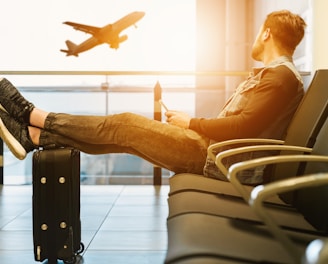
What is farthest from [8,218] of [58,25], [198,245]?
[58,25]

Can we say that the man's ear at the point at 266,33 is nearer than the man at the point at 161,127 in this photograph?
No

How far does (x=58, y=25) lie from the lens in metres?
8.90

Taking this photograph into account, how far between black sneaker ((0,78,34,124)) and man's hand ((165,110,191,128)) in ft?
2.13

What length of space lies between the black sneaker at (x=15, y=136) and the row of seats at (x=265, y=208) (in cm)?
74

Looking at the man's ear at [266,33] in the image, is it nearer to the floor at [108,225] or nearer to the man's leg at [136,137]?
the man's leg at [136,137]

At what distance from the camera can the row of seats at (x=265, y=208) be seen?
92cm

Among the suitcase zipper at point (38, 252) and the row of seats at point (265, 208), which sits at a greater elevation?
the row of seats at point (265, 208)

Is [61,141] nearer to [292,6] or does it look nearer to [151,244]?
[151,244]

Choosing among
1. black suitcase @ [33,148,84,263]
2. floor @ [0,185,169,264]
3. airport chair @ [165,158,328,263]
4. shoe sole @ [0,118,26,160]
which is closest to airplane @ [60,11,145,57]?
floor @ [0,185,169,264]

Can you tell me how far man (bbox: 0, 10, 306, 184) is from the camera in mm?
2199

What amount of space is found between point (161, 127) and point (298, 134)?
64 centimetres

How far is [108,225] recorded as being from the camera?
289 centimetres

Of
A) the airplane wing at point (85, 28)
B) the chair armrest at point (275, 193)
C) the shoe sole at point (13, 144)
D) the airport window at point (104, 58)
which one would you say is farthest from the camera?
the airplane wing at point (85, 28)

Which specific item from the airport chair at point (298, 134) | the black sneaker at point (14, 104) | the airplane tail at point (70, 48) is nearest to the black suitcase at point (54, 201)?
the black sneaker at point (14, 104)
